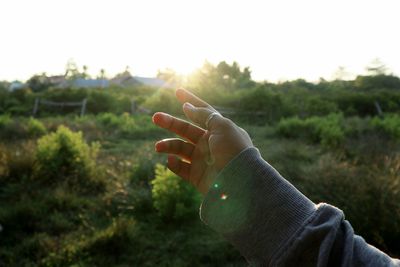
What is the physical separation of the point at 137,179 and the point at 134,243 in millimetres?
1751

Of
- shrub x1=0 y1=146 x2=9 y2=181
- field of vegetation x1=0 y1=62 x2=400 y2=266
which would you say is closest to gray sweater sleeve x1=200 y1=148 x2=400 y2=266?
field of vegetation x1=0 y1=62 x2=400 y2=266

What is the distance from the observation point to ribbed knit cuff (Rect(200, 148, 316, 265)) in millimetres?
1059

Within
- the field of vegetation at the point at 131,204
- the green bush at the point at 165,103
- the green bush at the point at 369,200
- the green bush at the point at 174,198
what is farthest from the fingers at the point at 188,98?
the green bush at the point at 165,103

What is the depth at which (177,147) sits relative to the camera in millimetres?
1621

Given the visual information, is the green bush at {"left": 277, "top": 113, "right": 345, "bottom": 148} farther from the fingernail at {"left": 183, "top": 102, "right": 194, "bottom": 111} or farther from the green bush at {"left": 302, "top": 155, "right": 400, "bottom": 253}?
the fingernail at {"left": 183, "top": 102, "right": 194, "bottom": 111}

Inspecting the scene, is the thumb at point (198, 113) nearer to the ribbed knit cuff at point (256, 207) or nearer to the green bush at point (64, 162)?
the ribbed knit cuff at point (256, 207)

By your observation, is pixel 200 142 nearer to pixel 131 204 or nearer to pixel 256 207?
pixel 256 207

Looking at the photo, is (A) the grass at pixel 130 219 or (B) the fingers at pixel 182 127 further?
(A) the grass at pixel 130 219

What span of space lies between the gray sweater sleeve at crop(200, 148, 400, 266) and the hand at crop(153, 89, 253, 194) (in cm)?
15

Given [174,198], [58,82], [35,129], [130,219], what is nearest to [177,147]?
[130,219]

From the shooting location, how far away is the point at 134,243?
12.6ft

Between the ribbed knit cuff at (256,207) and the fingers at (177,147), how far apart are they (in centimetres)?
42

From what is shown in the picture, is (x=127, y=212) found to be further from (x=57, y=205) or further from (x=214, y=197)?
(x=214, y=197)

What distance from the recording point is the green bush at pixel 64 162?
571cm
